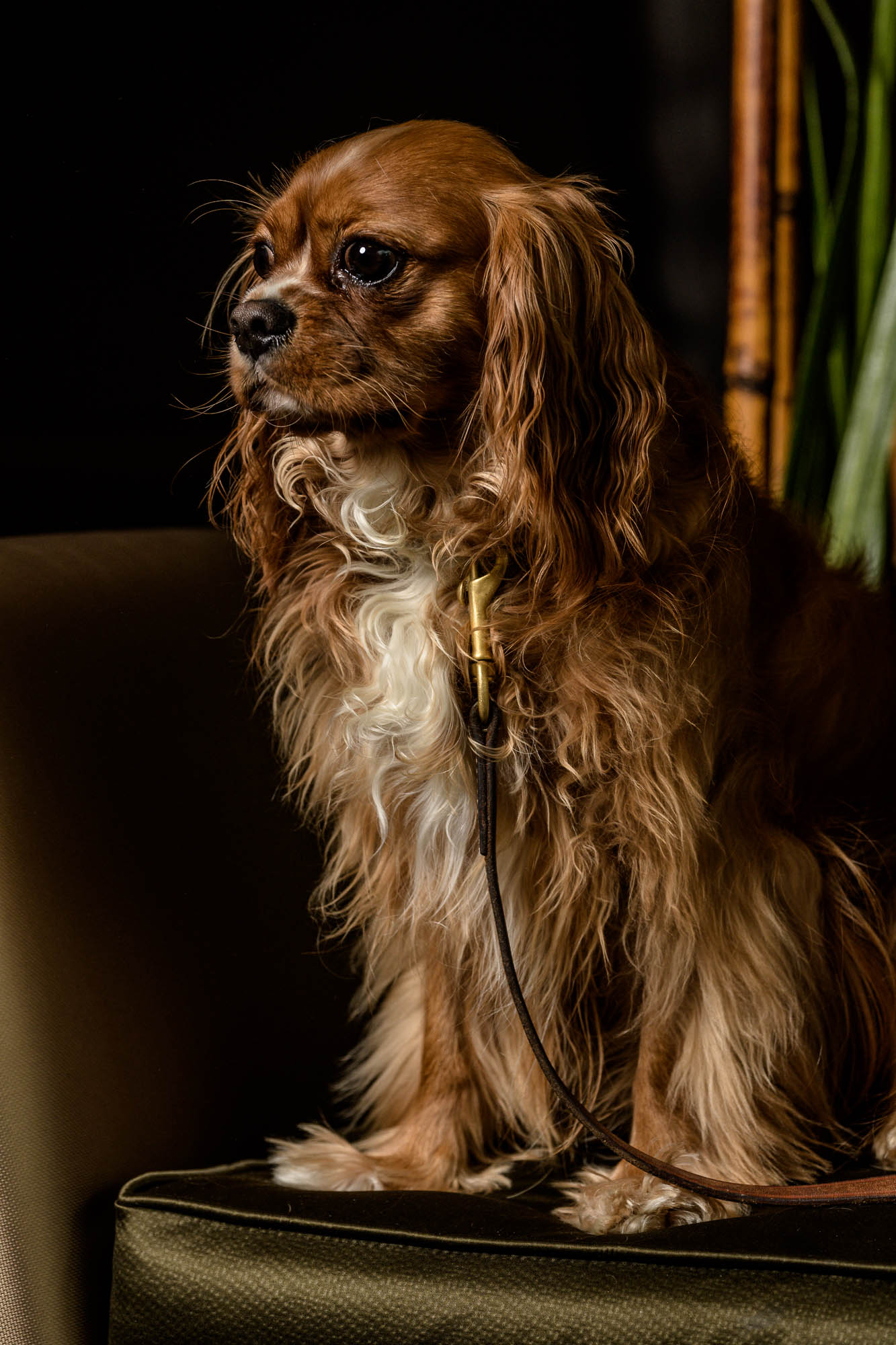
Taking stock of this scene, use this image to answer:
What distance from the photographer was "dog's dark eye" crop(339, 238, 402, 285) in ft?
3.94

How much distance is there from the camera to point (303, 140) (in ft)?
6.36

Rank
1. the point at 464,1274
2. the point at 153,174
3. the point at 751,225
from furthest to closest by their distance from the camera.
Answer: the point at 751,225 → the point at 153,174 → the point at 464,1274

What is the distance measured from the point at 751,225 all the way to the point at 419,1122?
5.17 ft

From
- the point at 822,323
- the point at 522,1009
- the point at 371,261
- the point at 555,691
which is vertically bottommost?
the point at 522,1009

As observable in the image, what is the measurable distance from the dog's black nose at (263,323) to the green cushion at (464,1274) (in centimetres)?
77

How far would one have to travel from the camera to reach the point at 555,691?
49.3 inches

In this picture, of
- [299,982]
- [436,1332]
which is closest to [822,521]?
[299,982]

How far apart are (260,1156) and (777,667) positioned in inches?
30.8

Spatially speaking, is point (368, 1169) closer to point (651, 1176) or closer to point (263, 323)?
point (651, 1176)

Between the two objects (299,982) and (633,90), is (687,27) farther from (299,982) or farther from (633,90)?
(299,982)

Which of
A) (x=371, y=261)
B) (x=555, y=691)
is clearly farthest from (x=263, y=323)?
(x=555, y=691)

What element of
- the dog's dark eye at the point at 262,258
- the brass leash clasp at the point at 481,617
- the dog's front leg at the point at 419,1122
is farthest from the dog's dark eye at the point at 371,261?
the dog's front leg at the point at 419,1122

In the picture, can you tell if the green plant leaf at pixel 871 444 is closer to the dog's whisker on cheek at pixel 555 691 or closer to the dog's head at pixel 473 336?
the dog's whisker on cheek at pixel 555 691

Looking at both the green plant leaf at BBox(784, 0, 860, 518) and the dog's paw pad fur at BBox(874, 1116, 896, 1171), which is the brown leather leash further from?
the green plant leaf at BBox(784, 0, 860, 518)
